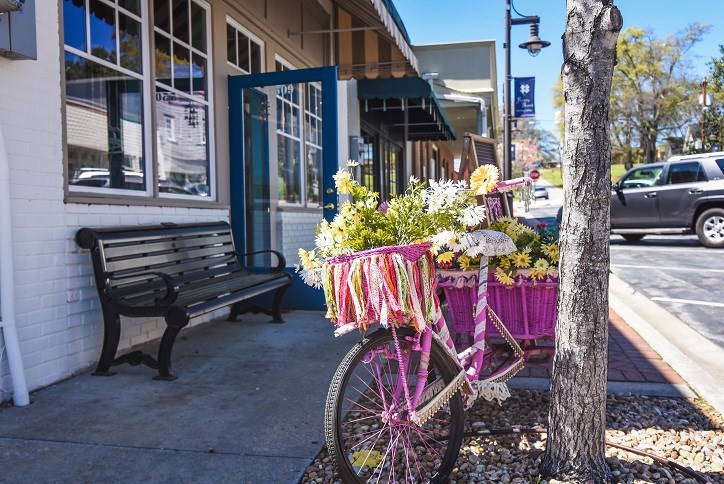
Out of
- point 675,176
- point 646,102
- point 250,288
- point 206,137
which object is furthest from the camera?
point 646,102

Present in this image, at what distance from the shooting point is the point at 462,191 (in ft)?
8.77

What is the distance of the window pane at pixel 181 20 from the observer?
561 cm

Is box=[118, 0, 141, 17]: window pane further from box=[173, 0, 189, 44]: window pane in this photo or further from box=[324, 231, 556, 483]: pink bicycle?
box=[324, 231, 556, 483]: pink bicycle

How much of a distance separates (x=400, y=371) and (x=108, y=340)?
7.96ft

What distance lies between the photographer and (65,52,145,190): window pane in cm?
439

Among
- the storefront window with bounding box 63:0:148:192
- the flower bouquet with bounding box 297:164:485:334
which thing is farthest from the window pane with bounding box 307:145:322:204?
the flower bouquet with bounding box 297:164:485:334

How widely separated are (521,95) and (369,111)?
7756mm

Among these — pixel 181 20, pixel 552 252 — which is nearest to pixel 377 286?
pixel 552 252

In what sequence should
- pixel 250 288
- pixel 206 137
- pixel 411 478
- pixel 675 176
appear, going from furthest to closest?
1. pixel 675 176
2. pixel 206 137
3. pixel 250 288
4. pixel 411 478

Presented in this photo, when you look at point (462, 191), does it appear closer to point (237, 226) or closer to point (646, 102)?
point (237, 226)

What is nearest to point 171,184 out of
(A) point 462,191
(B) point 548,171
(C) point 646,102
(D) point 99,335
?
(D) point 99,335

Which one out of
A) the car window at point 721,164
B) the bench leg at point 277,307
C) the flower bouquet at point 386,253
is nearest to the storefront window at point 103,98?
the bench leg at point 277,307

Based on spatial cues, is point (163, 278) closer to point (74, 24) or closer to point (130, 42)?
point (74, 24)

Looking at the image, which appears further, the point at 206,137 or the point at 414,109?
the point at 414,109
